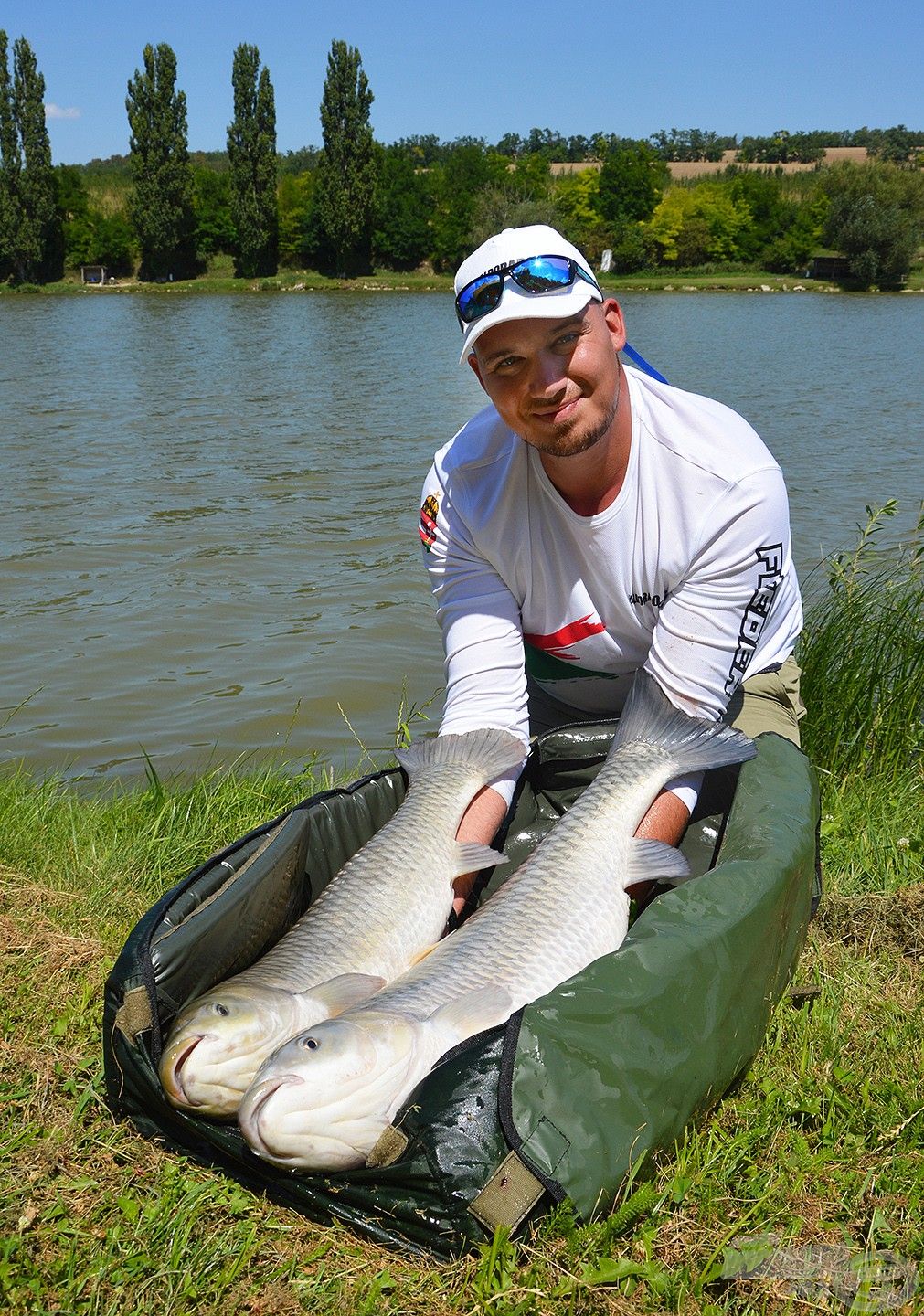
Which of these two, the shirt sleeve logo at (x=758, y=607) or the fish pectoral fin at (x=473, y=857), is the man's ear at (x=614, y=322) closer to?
the shirt sleeve logo at (x=758, y=607)

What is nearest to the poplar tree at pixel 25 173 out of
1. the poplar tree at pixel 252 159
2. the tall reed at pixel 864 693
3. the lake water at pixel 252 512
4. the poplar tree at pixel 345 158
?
the poplar tree at pixel 252 159

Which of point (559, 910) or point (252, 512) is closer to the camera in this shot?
point (559, 910)

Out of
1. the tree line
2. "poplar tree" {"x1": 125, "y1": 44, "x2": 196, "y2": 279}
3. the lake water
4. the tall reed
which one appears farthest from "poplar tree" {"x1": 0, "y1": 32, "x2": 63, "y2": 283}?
the tall reed

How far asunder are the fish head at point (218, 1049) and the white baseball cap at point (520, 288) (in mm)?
1600

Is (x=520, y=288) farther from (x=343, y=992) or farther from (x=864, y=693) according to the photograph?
(x=864, y=693)

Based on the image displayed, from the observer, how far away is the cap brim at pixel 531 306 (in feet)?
9.68

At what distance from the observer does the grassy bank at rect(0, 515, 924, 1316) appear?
199 centimetres

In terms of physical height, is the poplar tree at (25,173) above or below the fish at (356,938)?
above

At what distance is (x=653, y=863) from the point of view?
2836 millimetres

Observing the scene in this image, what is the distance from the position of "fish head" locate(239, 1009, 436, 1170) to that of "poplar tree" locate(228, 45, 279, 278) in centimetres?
6385

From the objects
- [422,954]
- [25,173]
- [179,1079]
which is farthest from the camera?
[25,173]

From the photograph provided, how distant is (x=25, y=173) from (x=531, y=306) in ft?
201

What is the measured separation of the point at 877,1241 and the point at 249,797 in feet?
9.13

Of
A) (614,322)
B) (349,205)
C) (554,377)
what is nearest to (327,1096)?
(554,377)
